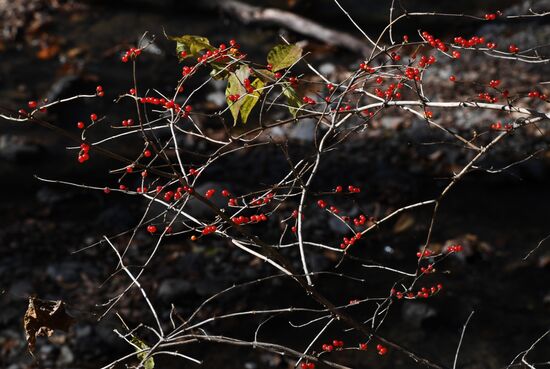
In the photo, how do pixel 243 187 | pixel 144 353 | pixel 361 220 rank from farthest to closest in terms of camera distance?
pixel 243 187
pixel 361 220
pixel 144 353

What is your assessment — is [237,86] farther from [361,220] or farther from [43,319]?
[43,319]

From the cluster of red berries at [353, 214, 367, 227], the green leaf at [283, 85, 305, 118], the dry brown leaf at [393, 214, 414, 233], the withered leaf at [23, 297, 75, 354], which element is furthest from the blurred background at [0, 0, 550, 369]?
the green leaf at [283, 85, 305, 118]

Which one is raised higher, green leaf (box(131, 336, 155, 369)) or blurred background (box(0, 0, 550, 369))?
green leaf (box(131, 336, 155, 369))

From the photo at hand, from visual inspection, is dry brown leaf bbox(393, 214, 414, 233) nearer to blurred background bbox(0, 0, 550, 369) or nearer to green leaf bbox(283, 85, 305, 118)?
blurred background bbox(0, 0, 550, 369)

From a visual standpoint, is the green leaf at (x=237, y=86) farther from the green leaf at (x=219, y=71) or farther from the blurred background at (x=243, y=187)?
the blurred background at (x=243, y=187)

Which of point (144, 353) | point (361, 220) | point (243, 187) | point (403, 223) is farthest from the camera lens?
point (243, 187)

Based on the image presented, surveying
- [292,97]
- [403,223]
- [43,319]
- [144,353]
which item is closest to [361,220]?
[292,97]
